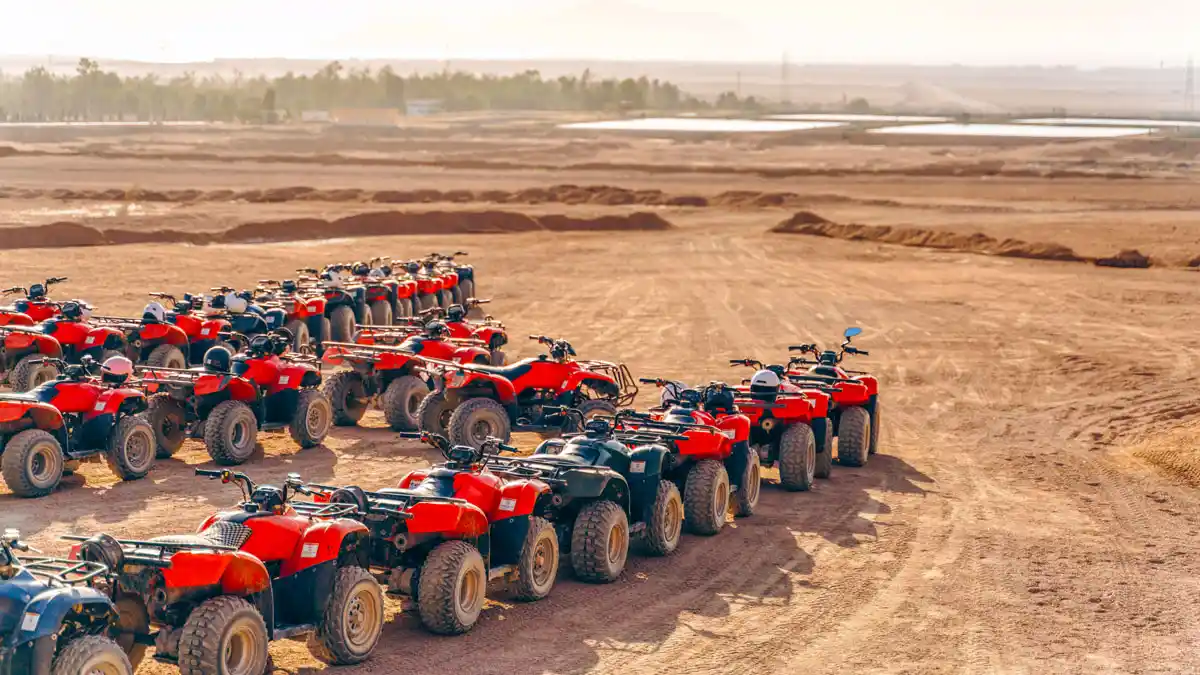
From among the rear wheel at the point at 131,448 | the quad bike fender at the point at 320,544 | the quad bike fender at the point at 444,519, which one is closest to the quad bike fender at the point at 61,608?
the quad bike fender at the point at 320,544

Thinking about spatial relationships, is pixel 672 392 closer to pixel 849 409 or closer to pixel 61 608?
pixel 849 409

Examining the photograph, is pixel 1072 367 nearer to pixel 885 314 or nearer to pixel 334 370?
pixel 885 314

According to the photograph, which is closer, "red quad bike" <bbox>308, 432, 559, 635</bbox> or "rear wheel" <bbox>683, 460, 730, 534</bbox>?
"red quad bike" <bbox>308, 432, 559, 635</bbox>

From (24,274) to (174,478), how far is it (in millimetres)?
25393

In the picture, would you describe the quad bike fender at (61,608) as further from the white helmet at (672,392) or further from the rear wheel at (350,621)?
the white helmet at (672,392)

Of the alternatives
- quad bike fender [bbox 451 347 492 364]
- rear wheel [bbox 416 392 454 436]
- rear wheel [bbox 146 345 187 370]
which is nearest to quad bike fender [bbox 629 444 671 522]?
rear wheel [bbox 416 392 454 436]

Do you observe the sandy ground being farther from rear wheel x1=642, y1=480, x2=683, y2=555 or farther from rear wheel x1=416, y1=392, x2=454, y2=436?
rear wheel x1=416, y1=392, x2=454, y2=436

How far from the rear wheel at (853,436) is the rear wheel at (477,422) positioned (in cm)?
501

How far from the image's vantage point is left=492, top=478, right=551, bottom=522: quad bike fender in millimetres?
14391

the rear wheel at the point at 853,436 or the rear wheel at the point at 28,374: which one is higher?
the rear wheel at the point at 28,374

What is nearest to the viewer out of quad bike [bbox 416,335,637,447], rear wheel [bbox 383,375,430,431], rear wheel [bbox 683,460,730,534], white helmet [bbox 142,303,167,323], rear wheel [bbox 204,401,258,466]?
rear wheel [bbox 683,460,730,534]

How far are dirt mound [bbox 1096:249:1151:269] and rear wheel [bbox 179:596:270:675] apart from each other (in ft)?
145

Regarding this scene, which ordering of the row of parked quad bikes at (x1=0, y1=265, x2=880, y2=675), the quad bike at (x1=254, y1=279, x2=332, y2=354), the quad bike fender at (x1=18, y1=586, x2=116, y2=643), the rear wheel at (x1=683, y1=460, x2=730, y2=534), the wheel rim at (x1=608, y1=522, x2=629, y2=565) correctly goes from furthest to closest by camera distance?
the quad bike at (x1=254, y1=279, x2=332, y2=354), the rear wheel at (x1=683, y1=460, x2=730, y2=534), the wheel rim at (x1=608, y1=522, x2=629, y2=565), the row of parked quad bikes at (x1=0, y1=265, x2=880, y2=675), the quad bike fender at (x1=18, y1=586, x2=116, y2=643)

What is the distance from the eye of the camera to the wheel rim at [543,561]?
14.9 m
